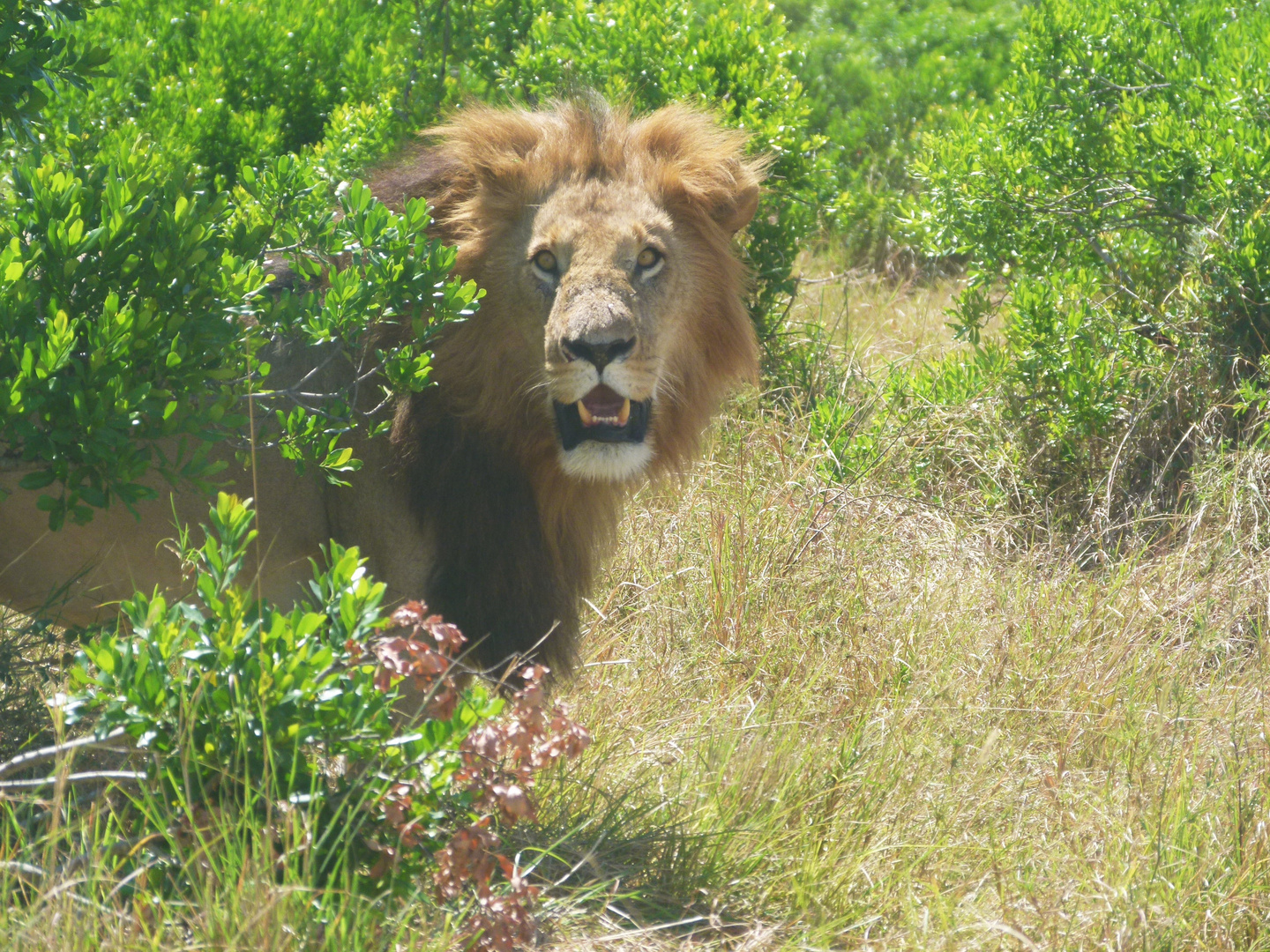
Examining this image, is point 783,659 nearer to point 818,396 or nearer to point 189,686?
point 818,396

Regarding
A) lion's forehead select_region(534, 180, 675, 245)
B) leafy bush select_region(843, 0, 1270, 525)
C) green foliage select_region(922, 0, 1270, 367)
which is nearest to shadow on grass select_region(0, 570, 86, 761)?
lion's forehead select_region(534, 180, 675, 245)

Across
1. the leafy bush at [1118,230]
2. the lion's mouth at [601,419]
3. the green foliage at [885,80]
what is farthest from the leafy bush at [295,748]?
the green foliage at [885,80]

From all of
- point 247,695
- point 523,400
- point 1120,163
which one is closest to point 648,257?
point 523,400

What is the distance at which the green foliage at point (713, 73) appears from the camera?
6.87 meters

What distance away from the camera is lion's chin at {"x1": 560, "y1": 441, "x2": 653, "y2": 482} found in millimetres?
3943

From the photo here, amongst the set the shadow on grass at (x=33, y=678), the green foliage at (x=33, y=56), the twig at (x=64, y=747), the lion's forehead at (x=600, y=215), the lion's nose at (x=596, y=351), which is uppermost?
the green foliage at (x=33, y=56)

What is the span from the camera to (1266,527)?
541 cm

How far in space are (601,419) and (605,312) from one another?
366 millimetres

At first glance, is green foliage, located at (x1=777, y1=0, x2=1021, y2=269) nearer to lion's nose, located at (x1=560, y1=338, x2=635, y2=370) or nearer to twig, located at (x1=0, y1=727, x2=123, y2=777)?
lion's nose, located at (x1=560, y1=338, x2=635, y2=370)

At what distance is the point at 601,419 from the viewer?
13.0 feet

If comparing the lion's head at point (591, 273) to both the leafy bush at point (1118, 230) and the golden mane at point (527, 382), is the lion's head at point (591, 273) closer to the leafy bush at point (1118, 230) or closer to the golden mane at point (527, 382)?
the golden mane at point (527, 382)

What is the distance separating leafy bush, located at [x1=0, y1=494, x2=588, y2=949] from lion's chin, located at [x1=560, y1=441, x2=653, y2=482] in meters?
1.02

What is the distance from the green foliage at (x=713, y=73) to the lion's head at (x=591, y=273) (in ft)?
7.95

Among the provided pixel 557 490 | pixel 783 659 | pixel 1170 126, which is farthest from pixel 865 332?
pixel 557 490
